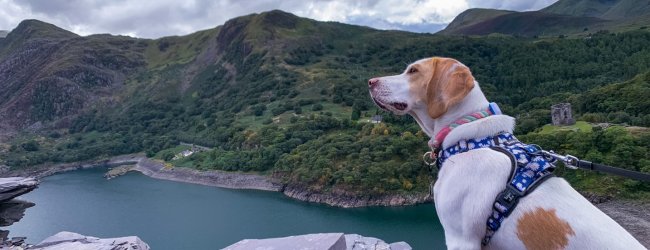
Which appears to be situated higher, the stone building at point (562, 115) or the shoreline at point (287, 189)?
the stone building at point (562, 115)

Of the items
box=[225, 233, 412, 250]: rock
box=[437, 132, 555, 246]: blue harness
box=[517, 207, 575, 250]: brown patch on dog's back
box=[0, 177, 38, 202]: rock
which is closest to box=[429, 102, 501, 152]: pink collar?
box=[437, 132, 555, 246]: blue harness

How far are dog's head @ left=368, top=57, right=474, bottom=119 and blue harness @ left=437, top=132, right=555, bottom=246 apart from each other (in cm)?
24

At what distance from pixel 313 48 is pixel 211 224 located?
243 ft

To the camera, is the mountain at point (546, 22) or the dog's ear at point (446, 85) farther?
the mountain at point (546, 22)

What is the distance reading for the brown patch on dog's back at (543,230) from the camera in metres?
2.04

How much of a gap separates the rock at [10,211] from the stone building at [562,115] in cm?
3514

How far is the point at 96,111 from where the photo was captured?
110750 mm

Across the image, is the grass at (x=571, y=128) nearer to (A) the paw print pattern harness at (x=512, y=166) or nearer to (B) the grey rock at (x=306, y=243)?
(B) the grey rock at (x=306, y=243)

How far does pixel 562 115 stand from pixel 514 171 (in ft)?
128

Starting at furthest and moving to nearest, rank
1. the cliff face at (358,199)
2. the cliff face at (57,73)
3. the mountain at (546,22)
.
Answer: the mountain at (546,22), the cliff face at (57,73), the cliff face at (358,199)

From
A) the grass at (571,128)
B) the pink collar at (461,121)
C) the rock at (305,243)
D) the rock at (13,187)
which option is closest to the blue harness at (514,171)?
the pink collar at (461,121)

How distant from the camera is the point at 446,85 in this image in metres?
2.41

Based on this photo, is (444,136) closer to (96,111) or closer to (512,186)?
(512,186)

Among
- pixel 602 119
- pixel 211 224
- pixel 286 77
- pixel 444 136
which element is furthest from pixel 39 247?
pixel 286 77
